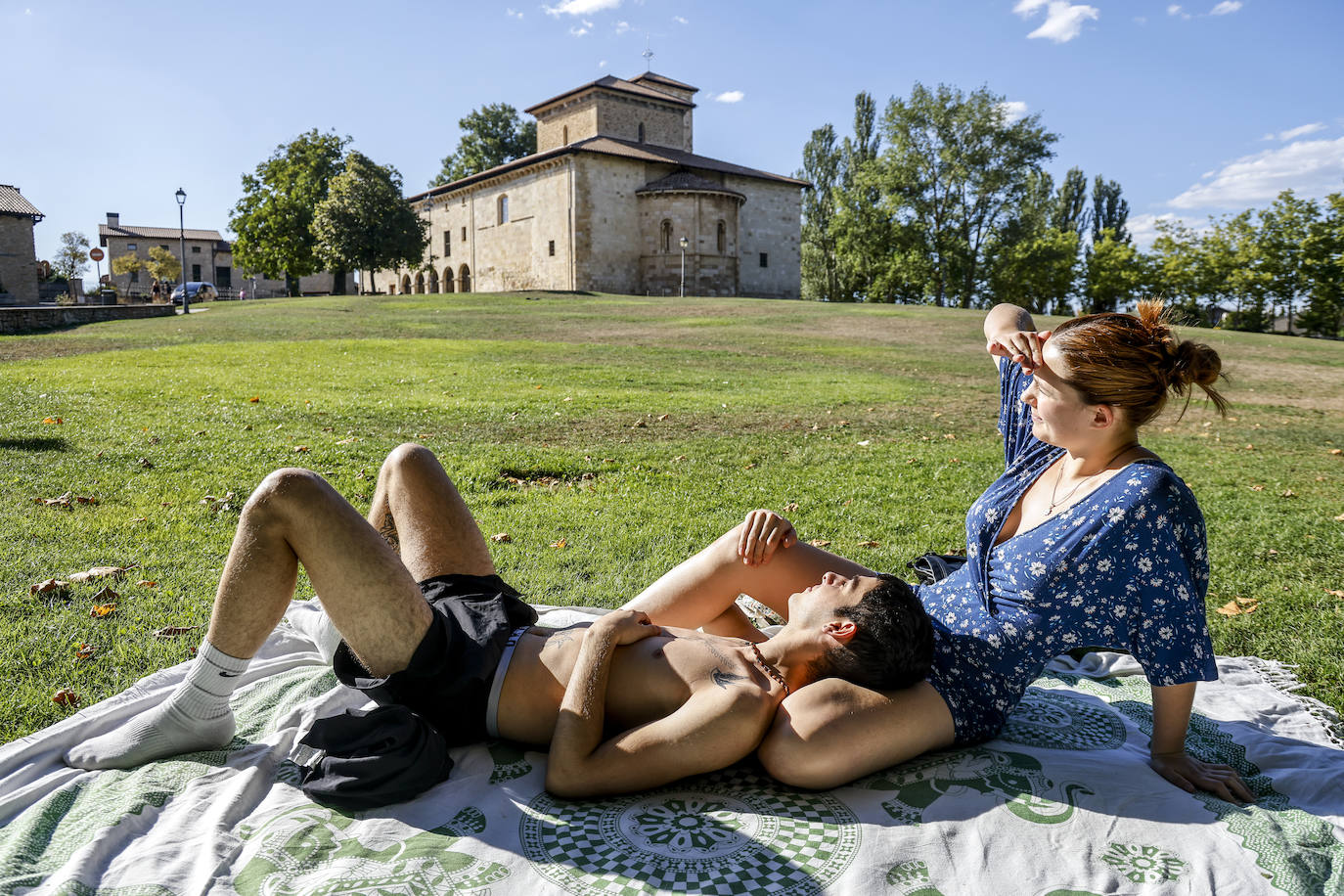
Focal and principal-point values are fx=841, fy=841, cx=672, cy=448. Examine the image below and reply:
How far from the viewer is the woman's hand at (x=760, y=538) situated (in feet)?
10.9

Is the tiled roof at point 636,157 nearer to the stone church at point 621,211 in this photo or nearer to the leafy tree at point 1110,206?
the stone church at point 621,211

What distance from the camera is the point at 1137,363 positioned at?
2.66 m

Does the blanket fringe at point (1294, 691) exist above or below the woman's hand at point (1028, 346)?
below

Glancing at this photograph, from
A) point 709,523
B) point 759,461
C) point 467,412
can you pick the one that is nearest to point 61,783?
point 709,523

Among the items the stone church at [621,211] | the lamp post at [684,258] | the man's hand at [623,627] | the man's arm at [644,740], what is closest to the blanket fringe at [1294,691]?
the man's arm at [644,740]

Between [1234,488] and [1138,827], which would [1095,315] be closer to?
[1138,827]

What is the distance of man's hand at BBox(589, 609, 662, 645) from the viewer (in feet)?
8.93

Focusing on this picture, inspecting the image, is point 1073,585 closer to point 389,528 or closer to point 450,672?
point 450,672

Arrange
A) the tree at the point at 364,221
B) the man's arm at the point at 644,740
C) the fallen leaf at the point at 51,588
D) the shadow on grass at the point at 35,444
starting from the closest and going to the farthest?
the man's arm at the point at 644,740 → the fallen leaf at the point at 51,588 → the shadow on grass at the point at 35,444 → the tree at the point at 364,221

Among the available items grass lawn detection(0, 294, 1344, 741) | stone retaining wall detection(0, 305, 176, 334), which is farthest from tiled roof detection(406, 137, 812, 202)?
grass lawn detection(0, 294, 1344, 741)

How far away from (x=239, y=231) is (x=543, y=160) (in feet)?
56.8

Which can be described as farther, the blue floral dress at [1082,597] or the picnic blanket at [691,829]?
the blue floral dress at [1082,597]

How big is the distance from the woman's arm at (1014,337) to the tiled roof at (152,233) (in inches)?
3850

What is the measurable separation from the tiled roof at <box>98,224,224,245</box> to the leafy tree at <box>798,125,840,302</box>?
62.6 metres
